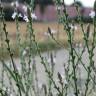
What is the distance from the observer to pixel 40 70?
843cm

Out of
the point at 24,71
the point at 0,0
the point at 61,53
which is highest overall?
the point at 0,0

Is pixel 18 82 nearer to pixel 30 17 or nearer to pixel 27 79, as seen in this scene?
pixel 30 17

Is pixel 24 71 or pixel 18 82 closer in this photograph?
pixel 18 82

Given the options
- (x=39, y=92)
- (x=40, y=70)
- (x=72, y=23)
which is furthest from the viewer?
(x=40, y=70)

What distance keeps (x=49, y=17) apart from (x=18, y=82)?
110 ft

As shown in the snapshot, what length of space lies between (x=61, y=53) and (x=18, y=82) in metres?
8.35

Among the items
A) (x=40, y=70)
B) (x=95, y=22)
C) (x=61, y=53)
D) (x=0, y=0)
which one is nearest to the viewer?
(x=0, y=0)

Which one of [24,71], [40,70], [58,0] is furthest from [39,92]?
[40,70]

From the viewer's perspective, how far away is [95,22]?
2.80m

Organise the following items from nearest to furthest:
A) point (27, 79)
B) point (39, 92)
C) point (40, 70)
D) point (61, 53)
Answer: point (27, 79), point (39, 92), point (40, 70), point (61, 53)

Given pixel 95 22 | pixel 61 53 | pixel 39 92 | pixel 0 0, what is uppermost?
pixel 0 0

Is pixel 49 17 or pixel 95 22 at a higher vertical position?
pixel 95 22

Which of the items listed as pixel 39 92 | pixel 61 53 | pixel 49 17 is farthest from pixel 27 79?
pixel 49 17

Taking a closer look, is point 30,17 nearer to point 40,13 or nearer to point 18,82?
point 18,82
